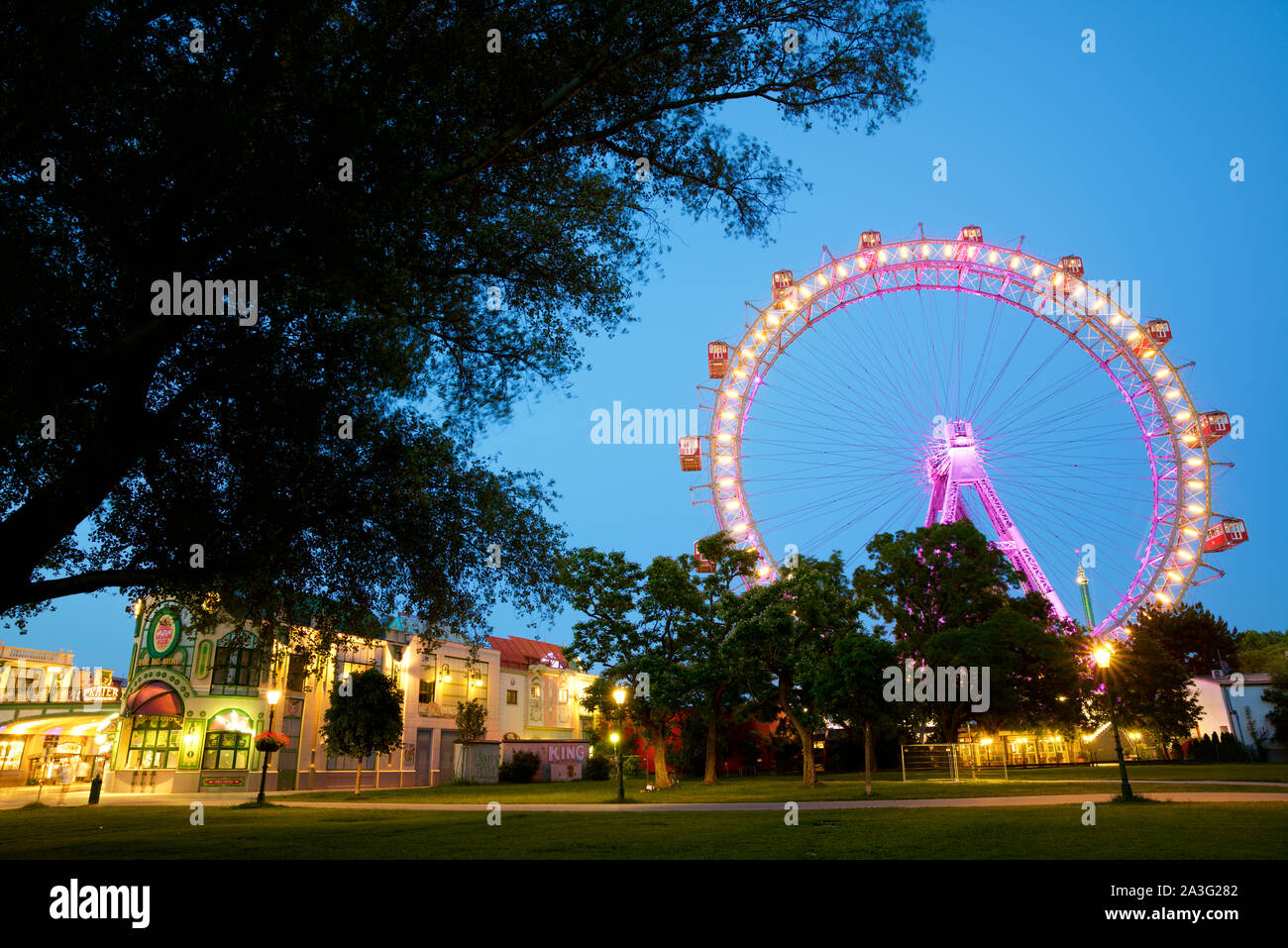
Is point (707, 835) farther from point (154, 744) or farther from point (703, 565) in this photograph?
point (154, 744)

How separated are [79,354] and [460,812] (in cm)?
1632

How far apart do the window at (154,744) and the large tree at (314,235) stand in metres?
31.3

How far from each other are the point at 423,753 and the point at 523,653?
16.4m

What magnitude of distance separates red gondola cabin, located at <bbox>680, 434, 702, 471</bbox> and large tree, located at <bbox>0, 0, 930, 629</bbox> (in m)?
29.8

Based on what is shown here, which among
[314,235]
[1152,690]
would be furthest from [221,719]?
[1152,690]

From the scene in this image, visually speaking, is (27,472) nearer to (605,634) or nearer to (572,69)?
(572,69)

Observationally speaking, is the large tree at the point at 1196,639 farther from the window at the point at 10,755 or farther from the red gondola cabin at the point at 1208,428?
the window at the point at 10,755

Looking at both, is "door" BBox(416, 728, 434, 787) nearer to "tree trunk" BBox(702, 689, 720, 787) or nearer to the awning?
the awning

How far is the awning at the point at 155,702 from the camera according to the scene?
35.2 m

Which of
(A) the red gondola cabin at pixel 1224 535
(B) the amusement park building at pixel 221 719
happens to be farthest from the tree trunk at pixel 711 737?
(A) the red gondola cabin at pixel 1224 535

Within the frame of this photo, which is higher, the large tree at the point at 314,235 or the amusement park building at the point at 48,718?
the large tree at the point at 314,235

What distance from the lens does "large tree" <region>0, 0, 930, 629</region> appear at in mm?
8492

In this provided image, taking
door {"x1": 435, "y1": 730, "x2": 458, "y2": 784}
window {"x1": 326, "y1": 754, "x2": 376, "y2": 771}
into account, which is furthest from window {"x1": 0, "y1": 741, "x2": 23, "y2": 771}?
door {"x1": 435, "y1": 730, "x2": 458, "y2": 784}
